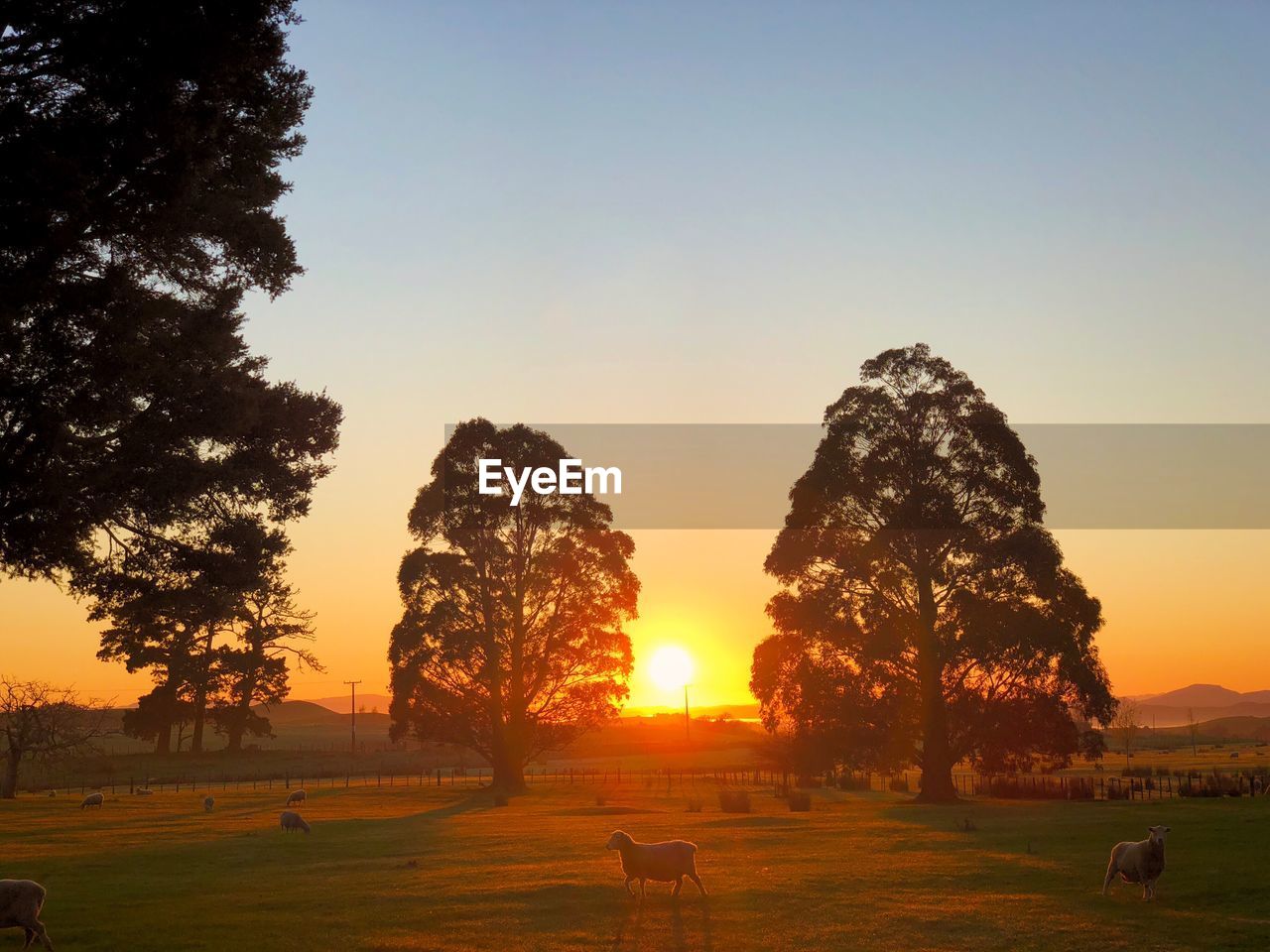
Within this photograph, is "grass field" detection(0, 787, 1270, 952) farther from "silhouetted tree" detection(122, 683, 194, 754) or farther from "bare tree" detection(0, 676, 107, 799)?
"silhouetted tree" detection(122, 683, 194, 754)

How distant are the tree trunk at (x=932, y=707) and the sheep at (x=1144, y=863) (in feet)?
78.6

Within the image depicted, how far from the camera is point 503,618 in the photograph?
56.6m

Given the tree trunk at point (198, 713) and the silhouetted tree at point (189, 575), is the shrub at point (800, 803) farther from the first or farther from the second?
the tree trunk at point (198, 713)

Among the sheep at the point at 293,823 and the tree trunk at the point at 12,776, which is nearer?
the sheep at the point at 293,823

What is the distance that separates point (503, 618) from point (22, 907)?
133 ft

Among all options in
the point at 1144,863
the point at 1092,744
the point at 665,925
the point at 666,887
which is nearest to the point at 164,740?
the point at 1092,744

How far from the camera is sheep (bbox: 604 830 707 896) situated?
20531 mm

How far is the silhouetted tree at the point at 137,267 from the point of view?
14.2 metres

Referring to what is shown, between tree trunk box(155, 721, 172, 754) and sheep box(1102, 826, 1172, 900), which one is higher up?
sheep box(1102, 826, 1172, 900)

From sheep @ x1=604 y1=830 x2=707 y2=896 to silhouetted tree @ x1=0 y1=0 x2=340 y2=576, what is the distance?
9578 millimetres

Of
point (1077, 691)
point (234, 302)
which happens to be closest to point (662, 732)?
point (1077, 691)

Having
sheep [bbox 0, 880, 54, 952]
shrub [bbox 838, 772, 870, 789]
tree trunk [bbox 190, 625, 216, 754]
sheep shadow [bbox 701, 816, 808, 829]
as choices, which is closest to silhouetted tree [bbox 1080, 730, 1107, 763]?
sheep shadow [bbox 701, 816, 808, 829]

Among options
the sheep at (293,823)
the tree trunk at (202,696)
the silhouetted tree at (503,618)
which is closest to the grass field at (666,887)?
the sheep at (293,823)

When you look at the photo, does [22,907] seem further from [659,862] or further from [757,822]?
[757,822]
